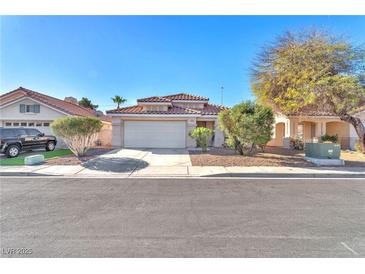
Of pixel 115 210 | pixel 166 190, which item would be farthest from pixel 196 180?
pixel 115 210

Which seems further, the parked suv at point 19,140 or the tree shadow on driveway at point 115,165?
the parked suv at point 19,140

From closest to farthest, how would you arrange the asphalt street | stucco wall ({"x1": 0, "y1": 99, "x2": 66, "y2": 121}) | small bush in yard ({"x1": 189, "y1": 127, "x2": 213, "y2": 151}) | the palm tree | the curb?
the asphalt street < the curb < small bush in yard ({"x1": 189, "y1": 127, "x2": 213, "y2": 151}) < stucco wall ({"x1": 0, "y1": 99, "x2": 66, "y2": 121}) < the palm tree

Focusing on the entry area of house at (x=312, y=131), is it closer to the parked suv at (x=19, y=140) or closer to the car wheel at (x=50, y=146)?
the car wheel at (x=50, y=146)

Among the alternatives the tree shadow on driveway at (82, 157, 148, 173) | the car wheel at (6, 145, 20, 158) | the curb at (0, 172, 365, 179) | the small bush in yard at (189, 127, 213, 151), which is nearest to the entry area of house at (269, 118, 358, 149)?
the small bush in yard at (189, 127, 213, 151)

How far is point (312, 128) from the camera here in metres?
18.4

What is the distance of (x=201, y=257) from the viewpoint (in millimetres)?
2742

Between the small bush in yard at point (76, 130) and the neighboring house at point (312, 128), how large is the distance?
1349 cm

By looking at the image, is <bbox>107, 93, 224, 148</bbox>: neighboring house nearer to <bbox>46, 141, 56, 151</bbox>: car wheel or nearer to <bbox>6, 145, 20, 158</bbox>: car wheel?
<bbox>46, 141, 56, 151</bbox>: car wheel

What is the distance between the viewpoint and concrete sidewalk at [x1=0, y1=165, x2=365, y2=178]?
768 cm

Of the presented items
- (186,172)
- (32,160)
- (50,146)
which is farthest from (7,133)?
(186,172)

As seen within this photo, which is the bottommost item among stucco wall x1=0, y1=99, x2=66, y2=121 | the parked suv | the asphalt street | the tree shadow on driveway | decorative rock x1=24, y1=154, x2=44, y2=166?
the asphalt street

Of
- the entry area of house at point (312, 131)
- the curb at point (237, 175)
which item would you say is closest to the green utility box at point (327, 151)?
the curb at point (237, 175)

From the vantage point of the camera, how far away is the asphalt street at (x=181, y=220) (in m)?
2.94

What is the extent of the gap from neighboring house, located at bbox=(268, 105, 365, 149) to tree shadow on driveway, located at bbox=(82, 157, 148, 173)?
1180 centimetres
